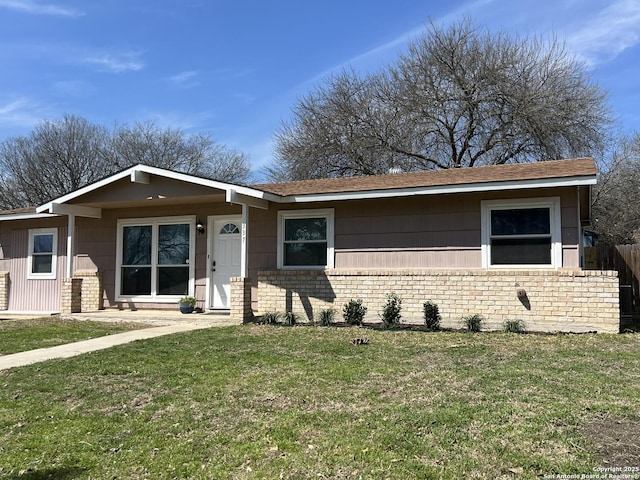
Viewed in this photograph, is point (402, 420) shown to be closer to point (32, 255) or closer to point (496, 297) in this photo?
point (496, 297)

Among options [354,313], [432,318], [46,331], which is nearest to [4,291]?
[46,331]

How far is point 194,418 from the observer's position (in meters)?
4.46

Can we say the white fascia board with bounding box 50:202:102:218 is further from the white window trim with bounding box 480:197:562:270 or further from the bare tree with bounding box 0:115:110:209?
the bare tree with bounding box 0:115:110:209

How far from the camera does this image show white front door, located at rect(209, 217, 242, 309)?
12091 millimetres

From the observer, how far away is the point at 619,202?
22031 millimetres

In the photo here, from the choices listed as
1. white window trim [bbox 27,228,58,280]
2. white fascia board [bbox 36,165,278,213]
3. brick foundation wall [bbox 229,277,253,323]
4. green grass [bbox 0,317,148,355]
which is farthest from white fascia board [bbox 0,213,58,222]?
brick foundation wall [bbox 229,277,253,323]

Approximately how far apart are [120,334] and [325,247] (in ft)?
14.4

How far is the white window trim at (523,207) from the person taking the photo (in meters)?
9.30

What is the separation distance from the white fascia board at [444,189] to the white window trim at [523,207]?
→ 0.48 meters

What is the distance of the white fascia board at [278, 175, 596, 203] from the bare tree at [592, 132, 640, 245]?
46.6 ft

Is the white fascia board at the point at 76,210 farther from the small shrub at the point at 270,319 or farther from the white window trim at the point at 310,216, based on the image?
the small shrub at the point at 270,319

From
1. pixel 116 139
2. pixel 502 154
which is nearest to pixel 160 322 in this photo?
pixel 502 154

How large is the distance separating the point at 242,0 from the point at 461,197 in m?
6.69

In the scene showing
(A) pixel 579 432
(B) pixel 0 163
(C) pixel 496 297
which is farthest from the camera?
(B) pixel 0 163
